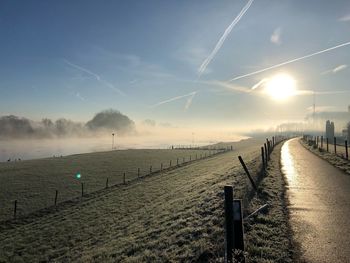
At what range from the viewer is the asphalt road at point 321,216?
8031 millimetres

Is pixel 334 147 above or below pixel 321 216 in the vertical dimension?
above

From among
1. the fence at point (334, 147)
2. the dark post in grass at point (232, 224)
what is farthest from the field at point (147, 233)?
the fence at point (334, 147)

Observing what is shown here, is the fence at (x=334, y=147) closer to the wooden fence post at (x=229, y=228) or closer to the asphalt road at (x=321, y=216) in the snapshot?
the asphalt road at (x=321, y=216)

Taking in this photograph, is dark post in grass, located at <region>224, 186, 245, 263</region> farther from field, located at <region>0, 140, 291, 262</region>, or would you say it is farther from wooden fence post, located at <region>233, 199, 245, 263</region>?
field, located at <region>0, 140, 291, 262</region>

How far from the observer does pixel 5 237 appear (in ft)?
75.0

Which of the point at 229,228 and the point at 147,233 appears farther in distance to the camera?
the point at 147,233

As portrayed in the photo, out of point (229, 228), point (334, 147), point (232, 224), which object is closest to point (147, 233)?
point (229, 228)

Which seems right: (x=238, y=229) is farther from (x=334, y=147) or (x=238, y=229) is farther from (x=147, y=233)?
(x=334, y=147)

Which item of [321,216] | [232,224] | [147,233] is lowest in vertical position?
[147,233]

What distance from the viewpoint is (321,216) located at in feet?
37.0

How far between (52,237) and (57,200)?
1614 centimetres

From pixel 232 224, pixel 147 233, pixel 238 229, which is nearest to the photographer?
pixel 232 224

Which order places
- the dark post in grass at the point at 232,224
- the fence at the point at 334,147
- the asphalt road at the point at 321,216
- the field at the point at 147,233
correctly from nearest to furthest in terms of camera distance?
the dark post in grass at the point at 232,224
the asphalt road at the point at 321,216
the field at the point at 147,233
the fence at the point at 334,147

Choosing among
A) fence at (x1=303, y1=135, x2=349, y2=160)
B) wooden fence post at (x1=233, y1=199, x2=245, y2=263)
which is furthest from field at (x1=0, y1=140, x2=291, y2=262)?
fence at (x1=303, y1=135, x2=349, y2=160)
